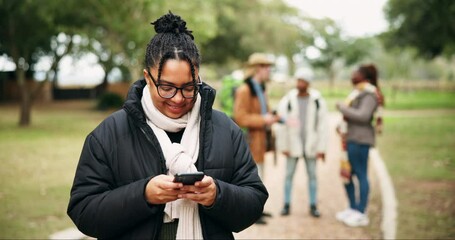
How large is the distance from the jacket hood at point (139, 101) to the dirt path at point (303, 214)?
4.06 meters

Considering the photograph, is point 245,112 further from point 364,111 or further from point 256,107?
point 364,111

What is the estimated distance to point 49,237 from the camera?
595cm

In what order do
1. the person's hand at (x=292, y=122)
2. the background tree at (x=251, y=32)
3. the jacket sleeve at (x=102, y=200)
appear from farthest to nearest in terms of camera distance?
the background tree at (x=251, y=32), the person's hand at (x=292, y=122), the jacket sleeve at (x=102, y=200)

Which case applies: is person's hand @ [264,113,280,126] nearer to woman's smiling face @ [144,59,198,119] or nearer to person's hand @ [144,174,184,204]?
woman's smiling face @ [144,59,198,119]

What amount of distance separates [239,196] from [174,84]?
0.60 m

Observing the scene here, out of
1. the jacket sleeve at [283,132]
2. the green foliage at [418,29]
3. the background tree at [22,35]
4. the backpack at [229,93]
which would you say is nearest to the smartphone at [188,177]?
the jacket sleeve at [283,132]

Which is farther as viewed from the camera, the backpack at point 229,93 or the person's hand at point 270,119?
the backpack at point 229,93

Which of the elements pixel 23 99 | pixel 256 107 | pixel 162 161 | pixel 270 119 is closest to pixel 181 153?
pixel 162 161

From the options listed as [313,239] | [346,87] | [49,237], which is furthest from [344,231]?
[346,87]

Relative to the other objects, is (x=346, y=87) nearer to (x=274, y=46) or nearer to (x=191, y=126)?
(x=274, y=46)

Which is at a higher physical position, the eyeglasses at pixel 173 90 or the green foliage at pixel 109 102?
the eyeglasses at pixel 173 90

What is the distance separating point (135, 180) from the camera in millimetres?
2344

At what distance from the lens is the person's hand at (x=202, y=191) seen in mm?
2148

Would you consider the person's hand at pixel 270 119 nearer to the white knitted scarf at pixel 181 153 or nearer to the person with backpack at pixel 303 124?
the person with backpack at pixel 303 124
